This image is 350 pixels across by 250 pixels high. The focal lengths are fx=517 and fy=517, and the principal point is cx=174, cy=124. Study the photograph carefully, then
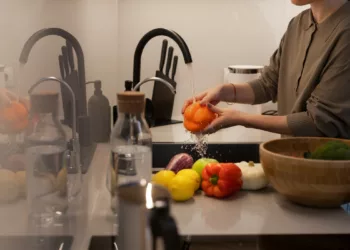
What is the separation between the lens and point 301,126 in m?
1.76

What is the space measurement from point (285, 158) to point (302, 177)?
0.06 meters

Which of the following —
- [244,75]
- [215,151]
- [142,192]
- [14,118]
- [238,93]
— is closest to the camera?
[142,192]

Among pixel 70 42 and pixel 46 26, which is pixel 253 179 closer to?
pixel 70 42

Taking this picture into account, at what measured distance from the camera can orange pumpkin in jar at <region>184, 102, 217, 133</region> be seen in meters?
1.67

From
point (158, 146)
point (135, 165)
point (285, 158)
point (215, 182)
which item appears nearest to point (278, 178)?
point (285, 158)

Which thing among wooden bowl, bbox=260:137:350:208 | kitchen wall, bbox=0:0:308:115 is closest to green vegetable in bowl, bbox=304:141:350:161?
wooden bowl, bbox=260:137:350:208

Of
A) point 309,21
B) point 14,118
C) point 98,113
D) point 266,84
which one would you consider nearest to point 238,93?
point 266,84

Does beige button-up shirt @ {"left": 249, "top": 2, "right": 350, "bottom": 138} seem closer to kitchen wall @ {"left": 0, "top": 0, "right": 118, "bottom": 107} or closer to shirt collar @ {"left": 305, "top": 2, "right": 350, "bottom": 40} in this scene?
shirt collar @ {"left": 305, "top": 2, "right": 350, "bottom": 40}

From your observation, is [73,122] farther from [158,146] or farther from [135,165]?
[158,146]

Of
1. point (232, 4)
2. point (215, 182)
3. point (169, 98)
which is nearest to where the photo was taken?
point (215, 182)

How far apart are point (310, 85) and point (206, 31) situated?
1.21 m

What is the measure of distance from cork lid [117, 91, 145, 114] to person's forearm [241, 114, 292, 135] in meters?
0.98

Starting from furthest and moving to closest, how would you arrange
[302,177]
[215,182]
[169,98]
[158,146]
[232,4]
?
[232,4], [169,98], [158,146], [215,182], [302,177]

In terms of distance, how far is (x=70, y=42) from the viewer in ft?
3.81
